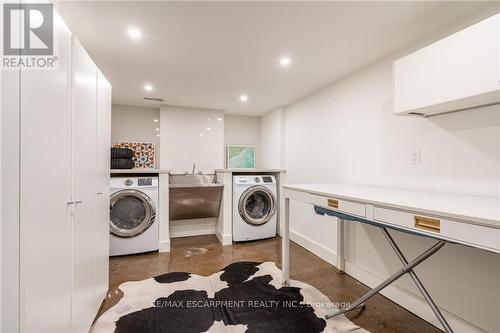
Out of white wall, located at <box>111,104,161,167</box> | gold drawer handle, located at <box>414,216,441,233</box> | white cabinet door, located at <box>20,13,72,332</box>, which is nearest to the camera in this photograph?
white cabinet door, located at <box>20,13,72,332</box>

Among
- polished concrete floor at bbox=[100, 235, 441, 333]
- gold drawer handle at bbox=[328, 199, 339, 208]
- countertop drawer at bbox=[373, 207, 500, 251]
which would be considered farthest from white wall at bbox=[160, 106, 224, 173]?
countertop drawer at bbox=[373, 207, 500, 251]

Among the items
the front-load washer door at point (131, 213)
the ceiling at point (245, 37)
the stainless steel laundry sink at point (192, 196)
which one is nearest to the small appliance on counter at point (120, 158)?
the front-load washer door at point (131, 213)

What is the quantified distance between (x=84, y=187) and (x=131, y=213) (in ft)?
5.74

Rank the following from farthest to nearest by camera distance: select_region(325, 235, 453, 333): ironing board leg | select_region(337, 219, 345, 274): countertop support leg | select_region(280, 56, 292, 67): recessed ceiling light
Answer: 1. select_region(337, 219, 345, 274): countertop support leg
2. select_region(280, 56, 292, 67): recessed ceiling light
3. select_region(325, 235, 453, 333): ironing board leg

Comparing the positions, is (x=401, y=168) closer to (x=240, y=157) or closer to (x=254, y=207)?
(x=254, y=207)

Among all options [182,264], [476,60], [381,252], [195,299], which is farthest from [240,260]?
[476,60]

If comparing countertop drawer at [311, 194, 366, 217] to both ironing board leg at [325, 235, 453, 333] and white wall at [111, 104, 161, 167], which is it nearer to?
ironing board leg at [325, 235, 453, 333]

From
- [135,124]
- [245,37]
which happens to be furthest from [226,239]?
[245,37]

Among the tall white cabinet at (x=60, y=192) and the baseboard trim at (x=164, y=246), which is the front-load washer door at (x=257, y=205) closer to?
the baseboard trim at (x=164, y=246)

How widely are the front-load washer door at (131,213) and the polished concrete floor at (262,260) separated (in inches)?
13.8

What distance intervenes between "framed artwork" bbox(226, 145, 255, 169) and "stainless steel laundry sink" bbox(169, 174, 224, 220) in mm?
858

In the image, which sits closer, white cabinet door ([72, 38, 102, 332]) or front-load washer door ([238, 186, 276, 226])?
white cabinet door ([72, 38, 102, 332])

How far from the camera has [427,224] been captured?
105 centimetres

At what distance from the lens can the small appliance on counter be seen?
9.51 feet
